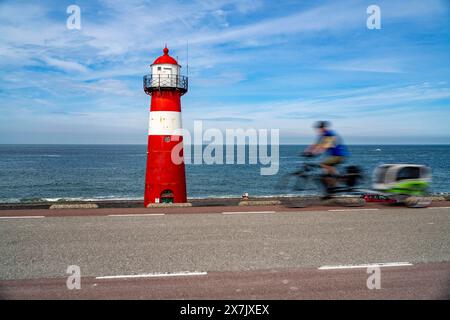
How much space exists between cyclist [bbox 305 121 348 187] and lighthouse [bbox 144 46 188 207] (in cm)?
912

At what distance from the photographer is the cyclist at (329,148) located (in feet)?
33.4

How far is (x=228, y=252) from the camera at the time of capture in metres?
6.62

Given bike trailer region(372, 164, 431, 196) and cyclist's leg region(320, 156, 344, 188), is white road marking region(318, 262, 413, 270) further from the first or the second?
bike trailer region(372, 164, 431, 196)

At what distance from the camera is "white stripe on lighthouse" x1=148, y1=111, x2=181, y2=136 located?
17781 mm

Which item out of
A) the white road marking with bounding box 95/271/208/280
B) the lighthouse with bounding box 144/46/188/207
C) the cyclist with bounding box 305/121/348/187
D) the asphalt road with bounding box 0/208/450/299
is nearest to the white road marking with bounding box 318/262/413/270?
the asphalt road with bounding box 0/208/450/299

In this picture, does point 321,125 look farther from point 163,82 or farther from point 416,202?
point 163,82

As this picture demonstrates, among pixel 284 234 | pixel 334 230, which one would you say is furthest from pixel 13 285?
pixel 334 230

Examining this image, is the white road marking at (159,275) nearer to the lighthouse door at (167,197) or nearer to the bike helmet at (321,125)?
the bike helmet at (321,125)

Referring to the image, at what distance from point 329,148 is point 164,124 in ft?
31.5

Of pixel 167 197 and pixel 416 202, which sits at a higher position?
pixel 416 202

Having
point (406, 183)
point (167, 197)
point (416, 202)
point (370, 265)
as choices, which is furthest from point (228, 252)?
point (167, 197)

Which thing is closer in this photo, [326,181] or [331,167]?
[331,167]

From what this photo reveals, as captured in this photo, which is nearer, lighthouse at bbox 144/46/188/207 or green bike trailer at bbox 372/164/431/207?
green bike trailer at bbox 372/164/431/207
